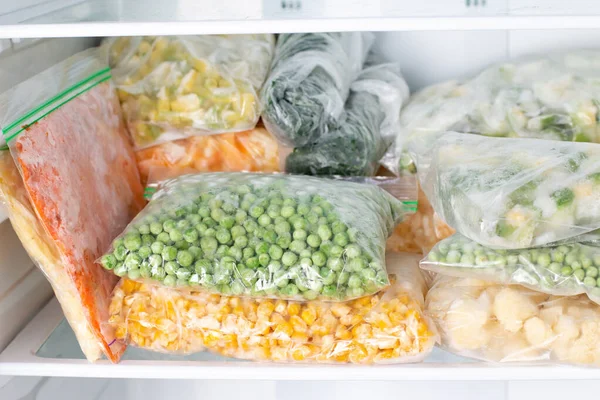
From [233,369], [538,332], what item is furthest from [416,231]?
[233,369]

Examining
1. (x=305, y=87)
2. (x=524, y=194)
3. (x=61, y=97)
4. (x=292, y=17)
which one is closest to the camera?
(x=292, y=17)

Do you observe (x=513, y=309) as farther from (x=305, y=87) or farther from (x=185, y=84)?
(x=185, y=84)

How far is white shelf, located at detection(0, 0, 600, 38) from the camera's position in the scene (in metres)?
0.82

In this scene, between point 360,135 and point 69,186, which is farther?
point 360,135

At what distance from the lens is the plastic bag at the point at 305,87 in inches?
46.4

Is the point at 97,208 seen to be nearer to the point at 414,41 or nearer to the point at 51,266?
the point at 51,266

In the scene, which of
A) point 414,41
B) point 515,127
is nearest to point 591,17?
point 515,127

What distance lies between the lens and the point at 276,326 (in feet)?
3.28

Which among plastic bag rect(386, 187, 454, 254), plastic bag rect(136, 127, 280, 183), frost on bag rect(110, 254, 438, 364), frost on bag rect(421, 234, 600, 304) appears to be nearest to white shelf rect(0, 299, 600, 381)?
frost on bag rect(110, 254, 438, 364)

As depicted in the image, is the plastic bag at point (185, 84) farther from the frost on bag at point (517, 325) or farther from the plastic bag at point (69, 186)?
the frost on bag at point (517, 325)

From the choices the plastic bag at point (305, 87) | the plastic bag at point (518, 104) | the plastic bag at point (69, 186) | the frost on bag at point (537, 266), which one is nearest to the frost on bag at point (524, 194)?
the frost on bag at point (537, 266)

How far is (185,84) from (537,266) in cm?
68

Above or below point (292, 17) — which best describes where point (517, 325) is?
below

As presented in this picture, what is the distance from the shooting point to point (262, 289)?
3.21 ft
